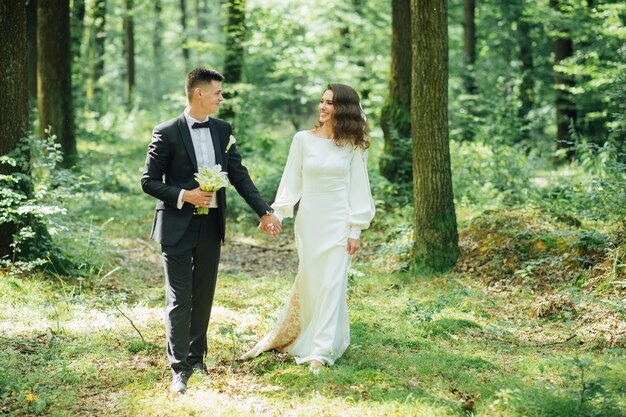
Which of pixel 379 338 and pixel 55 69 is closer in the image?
pixel 379 338

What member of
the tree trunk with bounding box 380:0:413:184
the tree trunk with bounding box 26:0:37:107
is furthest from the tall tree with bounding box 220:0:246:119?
the tree trunk with bounding box 380:0:413:184

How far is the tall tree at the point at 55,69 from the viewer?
40.4 ft

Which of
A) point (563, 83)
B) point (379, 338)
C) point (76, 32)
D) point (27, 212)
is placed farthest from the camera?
point (563, 83)

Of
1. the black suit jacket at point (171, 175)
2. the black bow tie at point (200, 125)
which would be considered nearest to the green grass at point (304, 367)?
the black suit jacket at point (171, 175)

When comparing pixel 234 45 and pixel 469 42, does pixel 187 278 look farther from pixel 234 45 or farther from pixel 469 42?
pixel 469 42

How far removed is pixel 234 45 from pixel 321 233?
1144 centimetres

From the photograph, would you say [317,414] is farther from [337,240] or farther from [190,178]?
[190,178]

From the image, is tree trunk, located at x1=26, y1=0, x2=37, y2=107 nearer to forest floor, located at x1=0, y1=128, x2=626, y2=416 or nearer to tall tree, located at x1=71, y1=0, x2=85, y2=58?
tall tree, located at x1=71, y1=0, x2=85, y2=58

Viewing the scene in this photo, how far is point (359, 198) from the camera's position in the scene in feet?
19.9

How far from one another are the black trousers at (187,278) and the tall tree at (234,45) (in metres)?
11.0

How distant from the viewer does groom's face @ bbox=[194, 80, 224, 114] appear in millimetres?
5359

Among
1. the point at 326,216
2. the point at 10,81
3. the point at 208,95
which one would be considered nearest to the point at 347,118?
the point at 326,216

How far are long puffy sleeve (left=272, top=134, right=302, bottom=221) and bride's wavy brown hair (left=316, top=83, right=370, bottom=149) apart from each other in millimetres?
367

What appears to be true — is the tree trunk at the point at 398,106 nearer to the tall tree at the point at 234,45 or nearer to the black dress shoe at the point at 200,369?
the tall tree at the point at 234,45
